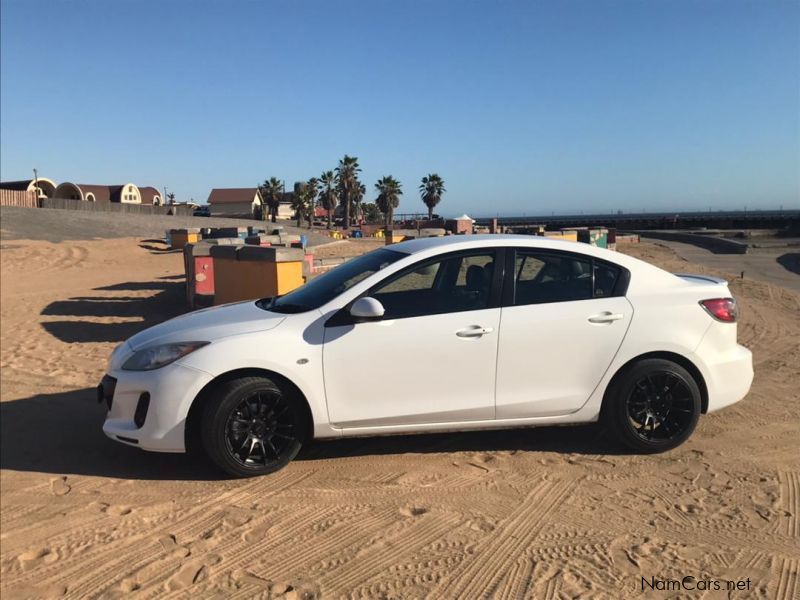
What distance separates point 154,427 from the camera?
3969 mm

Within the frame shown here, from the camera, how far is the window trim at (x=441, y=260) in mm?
4164

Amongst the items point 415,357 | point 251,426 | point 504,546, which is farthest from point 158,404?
point 504,546

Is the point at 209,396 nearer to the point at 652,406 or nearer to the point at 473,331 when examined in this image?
the point at 473,331

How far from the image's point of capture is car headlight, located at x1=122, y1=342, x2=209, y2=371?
4.03 meters

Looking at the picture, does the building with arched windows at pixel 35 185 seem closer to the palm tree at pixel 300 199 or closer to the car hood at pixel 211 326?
the palm tree at pixel 300 199

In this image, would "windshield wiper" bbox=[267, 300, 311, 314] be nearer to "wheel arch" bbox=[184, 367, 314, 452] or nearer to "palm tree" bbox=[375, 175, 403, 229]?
"wheel arch" bbox=[184, 367, 314, 452]

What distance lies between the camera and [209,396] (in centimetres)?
399

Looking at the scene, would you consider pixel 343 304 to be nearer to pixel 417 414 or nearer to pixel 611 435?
pixel 417 414

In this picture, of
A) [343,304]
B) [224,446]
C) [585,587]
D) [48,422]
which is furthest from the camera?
[48,422]

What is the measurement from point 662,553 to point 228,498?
2495 mm

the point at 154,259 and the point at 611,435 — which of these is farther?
the point at 154,259

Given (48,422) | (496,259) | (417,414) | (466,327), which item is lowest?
(48,422)

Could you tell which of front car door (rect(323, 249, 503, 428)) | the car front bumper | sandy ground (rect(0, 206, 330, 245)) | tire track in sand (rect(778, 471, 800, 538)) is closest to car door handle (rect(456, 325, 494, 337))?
front car door (rect(323, 249, 503, 428))

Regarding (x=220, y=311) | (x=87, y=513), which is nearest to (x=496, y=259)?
(x=220, y=311)
